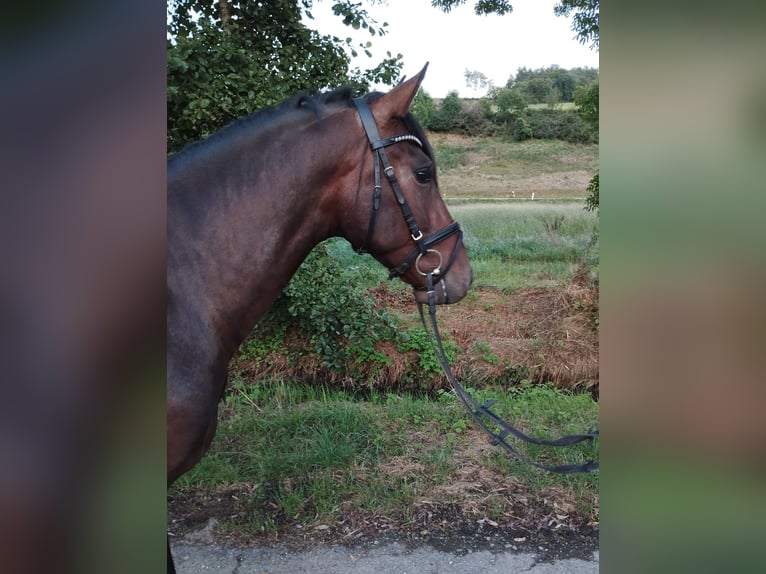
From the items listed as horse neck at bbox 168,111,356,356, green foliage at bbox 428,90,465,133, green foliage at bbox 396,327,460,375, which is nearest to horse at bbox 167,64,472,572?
horse neck at bbox 168,111,356,356

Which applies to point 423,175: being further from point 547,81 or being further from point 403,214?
point 547,81

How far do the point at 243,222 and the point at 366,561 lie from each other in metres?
2.03

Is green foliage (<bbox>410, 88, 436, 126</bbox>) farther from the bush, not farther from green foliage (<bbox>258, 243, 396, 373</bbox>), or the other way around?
green foliage (<bbox>258, 243, 396, 373</bbox>)

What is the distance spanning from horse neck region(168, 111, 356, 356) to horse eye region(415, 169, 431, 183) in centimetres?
31

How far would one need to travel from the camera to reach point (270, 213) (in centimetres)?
190

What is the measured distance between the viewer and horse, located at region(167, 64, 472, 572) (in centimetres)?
176
